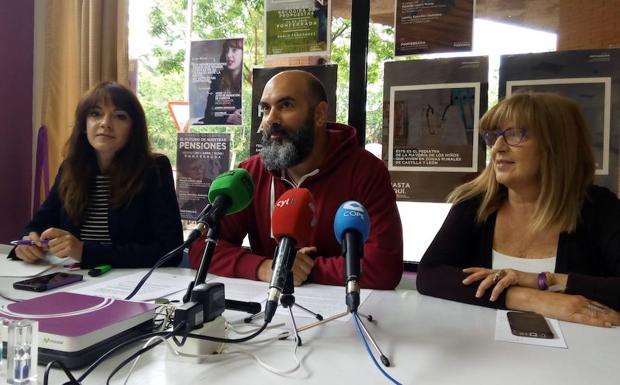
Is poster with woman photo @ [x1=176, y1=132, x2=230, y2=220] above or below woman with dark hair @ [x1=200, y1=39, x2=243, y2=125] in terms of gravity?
below

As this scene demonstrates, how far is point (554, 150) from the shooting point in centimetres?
163

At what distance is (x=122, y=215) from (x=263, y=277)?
826mm

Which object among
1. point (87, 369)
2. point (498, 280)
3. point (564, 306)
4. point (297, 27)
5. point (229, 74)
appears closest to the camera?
point (87, 369)

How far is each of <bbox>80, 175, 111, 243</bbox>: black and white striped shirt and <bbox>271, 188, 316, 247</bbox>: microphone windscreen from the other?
1.33 m

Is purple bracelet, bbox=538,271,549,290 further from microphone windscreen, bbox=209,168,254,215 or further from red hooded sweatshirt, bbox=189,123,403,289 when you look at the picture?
microphone windscreen, bbox=209,168,254,215

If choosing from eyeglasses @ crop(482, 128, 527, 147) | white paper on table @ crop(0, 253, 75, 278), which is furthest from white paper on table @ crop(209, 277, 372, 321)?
eyeglasses @ crop(482, 128, 527, 147)

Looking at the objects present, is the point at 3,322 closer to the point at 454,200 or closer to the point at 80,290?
the point at 80,290

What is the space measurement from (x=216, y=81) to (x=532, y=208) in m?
1.68

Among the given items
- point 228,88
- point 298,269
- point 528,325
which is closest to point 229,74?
point 228,88

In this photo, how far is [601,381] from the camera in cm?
81

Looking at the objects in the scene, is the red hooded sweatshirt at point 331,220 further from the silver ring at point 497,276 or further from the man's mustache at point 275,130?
the silver ring at point 497,276

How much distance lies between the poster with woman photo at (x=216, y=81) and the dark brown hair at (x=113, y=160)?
46 cm

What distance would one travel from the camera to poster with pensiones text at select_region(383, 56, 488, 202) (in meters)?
2.06

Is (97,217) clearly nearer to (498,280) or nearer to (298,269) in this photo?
(298,269)
